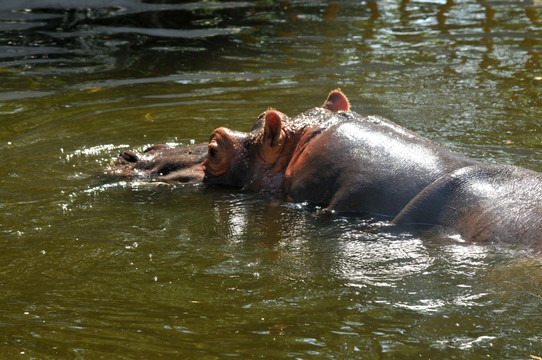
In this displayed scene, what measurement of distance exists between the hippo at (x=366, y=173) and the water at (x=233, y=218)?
0.14m

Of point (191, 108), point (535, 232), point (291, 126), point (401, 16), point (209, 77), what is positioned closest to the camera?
point (535, 232)

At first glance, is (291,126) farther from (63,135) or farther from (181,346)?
(63,135)

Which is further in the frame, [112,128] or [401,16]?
[401,16]

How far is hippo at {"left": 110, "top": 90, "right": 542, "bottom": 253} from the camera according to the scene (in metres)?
4.80

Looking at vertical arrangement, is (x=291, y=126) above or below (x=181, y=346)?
above

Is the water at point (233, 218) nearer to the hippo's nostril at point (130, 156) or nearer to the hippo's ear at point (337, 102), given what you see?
the hippo's nostril at point (130, 156)

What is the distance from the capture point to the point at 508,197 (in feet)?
15.7

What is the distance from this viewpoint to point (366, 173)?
212 inches

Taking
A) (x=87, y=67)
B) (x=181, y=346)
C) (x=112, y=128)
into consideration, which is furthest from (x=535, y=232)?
(x=87, y=67)

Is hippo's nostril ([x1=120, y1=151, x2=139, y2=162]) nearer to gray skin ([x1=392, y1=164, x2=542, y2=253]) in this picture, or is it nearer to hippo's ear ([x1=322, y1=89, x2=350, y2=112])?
hippo's ear ([x1=322, y1=89, x2=350, y2=112])

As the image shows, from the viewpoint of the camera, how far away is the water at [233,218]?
3.84 metres

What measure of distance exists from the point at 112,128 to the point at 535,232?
217 inches

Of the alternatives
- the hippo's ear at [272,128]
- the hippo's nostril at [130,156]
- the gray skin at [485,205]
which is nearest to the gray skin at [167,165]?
the hippo's nostril at [130,156]

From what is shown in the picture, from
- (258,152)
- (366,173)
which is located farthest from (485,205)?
(258,152)
